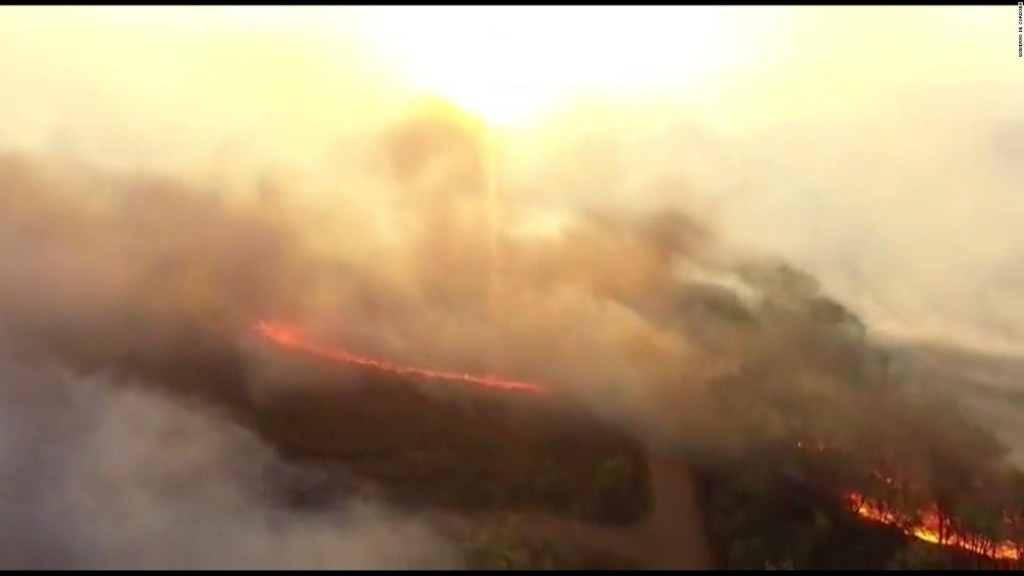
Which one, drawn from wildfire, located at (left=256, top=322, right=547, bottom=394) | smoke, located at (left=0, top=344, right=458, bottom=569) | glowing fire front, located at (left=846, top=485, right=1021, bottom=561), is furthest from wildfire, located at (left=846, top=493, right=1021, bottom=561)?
smoke, located at (left=0, top=344, right=458, bottom=569)

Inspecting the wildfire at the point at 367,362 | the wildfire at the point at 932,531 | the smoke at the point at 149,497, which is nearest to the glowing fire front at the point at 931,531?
the wildfire at the point at 932,531

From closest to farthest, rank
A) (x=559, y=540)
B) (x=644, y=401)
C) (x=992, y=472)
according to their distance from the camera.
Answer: (x=559, y=540)
(x=644, y=401)
(x=992, y=472)

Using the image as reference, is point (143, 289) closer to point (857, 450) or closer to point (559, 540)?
point (559, 540)

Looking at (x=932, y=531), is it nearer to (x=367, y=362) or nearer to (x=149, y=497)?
(x=367, y=362)

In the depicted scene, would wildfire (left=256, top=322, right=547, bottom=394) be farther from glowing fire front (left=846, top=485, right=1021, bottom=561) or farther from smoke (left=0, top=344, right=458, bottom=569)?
glowing fire front (left=846, top=485, right=1021, bottom=561)

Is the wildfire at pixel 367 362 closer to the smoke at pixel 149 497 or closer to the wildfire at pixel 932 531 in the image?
the smoke at pixel 149 497

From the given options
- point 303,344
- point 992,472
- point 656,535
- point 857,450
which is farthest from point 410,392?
point 992,472
